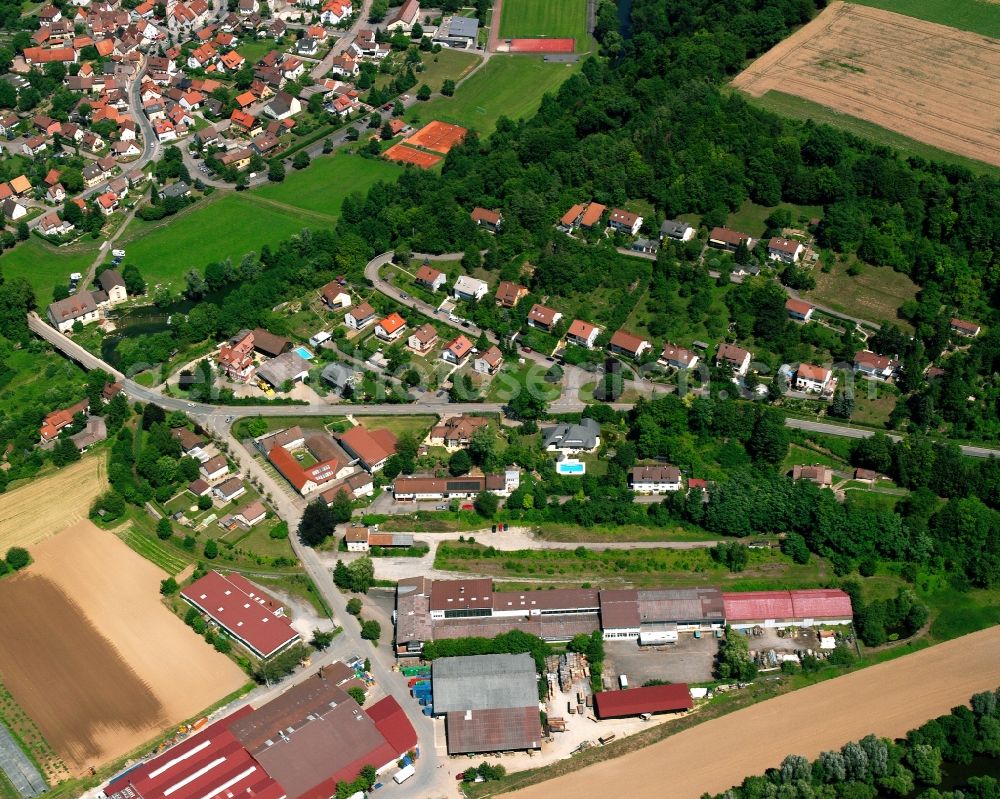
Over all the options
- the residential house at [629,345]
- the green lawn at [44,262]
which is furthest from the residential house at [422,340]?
the green lawn at [44,262]

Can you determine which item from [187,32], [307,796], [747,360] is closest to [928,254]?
[747,360]

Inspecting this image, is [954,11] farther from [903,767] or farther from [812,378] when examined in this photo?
[903,767]

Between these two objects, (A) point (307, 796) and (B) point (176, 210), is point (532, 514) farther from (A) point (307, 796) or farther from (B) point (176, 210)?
(B) point (176, 210)

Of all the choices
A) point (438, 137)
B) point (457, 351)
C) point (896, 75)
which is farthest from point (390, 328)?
point (896, 75)

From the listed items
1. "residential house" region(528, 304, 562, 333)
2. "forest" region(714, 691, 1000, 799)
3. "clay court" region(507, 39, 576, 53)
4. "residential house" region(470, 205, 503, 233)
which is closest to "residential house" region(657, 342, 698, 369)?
"residential house" region(528, 304, 562, 333)

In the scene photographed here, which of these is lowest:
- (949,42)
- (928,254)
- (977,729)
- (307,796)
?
(307,796)

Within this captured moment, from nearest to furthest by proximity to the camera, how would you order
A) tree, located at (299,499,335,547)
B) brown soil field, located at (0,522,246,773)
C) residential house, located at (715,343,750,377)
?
brown soil field, located at (0,522,246,773) < tree, located at (299,499,335,547) < residential house, located at (715,343,750,377)

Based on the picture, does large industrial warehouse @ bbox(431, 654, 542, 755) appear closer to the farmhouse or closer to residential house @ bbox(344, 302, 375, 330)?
residential house @ bbox(344, 302, 375, 330)
